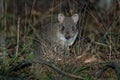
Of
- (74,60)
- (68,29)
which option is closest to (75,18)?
(68,29)

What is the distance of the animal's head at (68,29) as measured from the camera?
310 inches

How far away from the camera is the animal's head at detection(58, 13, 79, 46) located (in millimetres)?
7883

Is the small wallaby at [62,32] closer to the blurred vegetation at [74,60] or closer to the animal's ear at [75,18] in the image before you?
the animal's ear at [75,18]

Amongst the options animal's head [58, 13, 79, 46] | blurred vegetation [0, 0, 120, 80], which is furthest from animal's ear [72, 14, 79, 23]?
blurred vegetation [0, 0, 120, 80]

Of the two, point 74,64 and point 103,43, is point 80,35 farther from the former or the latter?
point 74,64

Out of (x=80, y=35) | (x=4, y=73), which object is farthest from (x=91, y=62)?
(x=4, y=73)

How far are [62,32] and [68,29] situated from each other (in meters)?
0.12

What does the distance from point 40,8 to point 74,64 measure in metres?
6.05

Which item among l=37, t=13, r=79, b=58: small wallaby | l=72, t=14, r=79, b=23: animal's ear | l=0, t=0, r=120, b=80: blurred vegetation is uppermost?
l=72, t=14, r=79, b=23: animal's ear

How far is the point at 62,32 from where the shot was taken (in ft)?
26.1

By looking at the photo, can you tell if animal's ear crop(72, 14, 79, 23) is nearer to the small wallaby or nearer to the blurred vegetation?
the small wallaby

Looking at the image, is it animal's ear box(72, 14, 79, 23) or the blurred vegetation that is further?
animal's ear box(72, 14, 79, 23)

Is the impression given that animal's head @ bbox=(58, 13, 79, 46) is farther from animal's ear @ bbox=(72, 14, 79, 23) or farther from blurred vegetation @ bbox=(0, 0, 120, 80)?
blurred vegetation @ bbox=(0, 0, 120, 80)

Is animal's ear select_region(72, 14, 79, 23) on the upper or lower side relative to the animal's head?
upper
